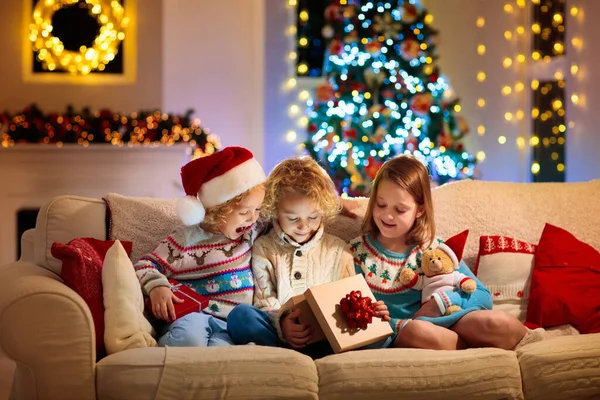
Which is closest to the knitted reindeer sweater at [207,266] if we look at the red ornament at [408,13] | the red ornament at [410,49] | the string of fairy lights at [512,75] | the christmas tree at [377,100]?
the christmas tree at [377,100]

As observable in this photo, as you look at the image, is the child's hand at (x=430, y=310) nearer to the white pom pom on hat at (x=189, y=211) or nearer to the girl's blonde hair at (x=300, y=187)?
the girl's blonde hair at (x=300, y=187)

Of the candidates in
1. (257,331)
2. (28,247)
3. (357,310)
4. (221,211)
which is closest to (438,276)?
(357,310)

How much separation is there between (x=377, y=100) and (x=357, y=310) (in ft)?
11.0

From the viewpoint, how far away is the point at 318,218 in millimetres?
2582

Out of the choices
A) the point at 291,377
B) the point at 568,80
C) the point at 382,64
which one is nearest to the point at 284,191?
the point at 291,377

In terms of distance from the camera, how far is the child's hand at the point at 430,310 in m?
2.43

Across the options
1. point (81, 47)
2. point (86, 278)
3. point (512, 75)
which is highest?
point (81, 47)

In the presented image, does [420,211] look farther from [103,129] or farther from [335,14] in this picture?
[103,129]

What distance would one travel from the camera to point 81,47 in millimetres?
5887

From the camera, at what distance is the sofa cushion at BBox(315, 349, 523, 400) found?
2.09 metres

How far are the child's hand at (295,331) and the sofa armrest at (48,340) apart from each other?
567 millimetres

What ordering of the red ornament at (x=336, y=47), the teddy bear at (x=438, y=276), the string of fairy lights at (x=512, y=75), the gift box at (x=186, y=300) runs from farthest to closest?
the string of fairy lights at (x=512, y=75)
the red ornament at (x=336, y=47)
the teddy bear at (x=438, y=276)
the gift box at (x=186, y=300)

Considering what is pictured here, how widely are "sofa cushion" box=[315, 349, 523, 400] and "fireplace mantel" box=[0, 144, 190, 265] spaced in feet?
12.2

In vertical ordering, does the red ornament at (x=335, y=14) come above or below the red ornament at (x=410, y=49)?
above
